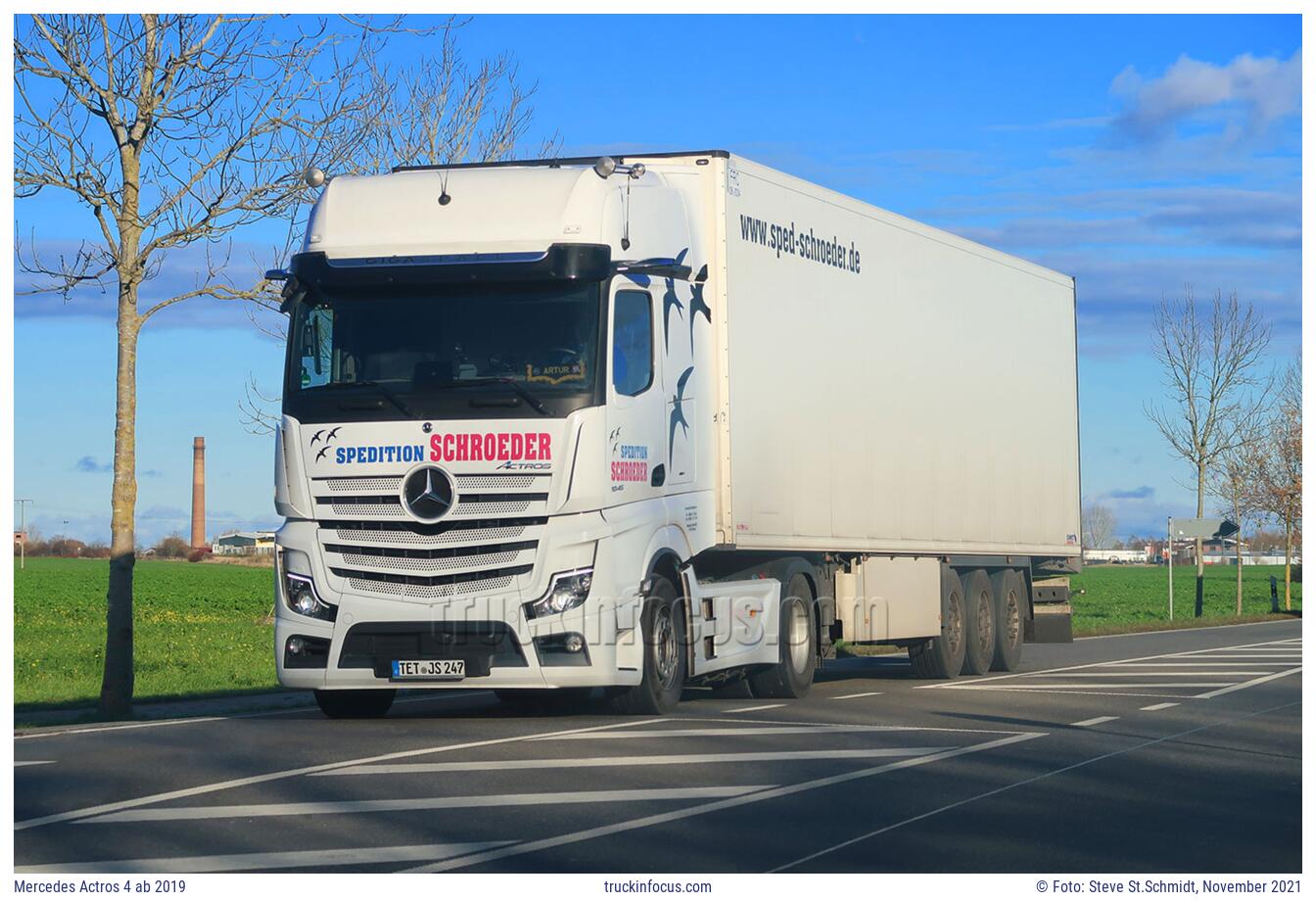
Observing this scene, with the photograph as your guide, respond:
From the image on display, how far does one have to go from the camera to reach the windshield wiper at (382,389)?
1410cm

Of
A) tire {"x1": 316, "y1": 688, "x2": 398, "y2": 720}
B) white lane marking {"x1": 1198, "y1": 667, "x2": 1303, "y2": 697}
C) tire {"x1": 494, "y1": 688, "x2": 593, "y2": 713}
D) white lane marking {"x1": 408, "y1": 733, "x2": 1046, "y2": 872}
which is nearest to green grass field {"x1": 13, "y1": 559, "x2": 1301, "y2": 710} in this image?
tire {"x1": 494, "y1": 688, "x2": 593, "y2": 713}

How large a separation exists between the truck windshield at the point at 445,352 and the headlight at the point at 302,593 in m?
1.06

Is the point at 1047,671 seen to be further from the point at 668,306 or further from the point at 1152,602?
the point at 1152,602

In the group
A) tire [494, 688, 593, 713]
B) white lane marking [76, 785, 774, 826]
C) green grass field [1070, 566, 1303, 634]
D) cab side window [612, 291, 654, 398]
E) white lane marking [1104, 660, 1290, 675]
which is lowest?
white lane marking [76, 785, 774, 826]

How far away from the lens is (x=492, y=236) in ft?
47.2

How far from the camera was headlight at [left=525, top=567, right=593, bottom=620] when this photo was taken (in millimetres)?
13977

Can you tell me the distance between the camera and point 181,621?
4512cm

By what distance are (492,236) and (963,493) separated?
871 centimetres

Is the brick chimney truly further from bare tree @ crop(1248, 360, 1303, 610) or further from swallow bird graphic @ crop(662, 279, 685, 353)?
swallow bird graphic @ crop(662, 279, 685, 353)

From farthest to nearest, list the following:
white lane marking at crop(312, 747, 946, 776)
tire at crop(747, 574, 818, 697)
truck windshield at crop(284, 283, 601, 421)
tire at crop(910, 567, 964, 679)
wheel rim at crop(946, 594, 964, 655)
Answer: wheel rim at crop(946, 594, 964, 655)
tire at crop(910, 567, 964, 679)
tire at crop(747, 574, 818, 697)
truck windshield at crop(284, 283, 601, 421)
white lane marking at crop(312, 747, 946, 776)

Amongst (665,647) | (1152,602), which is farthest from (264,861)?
(1152,602)

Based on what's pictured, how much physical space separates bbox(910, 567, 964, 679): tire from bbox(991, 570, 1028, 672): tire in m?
1.35

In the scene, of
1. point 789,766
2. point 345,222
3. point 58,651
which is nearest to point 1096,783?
point 789,766
